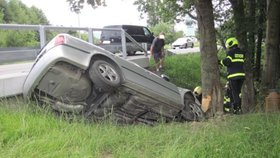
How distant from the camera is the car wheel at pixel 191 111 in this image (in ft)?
25.1

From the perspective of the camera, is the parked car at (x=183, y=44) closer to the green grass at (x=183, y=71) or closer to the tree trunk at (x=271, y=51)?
the green grass at (x=183, y=71)

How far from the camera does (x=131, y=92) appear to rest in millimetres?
6383

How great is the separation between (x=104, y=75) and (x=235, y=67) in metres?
4.55

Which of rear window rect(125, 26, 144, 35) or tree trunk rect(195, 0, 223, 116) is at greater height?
tree trunk rect(195, 0, 223, 116)

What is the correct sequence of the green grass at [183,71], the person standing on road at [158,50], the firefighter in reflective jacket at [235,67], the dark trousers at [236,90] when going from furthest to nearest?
the green grass at [183,71]
the person standing on road at [158,50]
the dark trousers at [236,90]
the firefighter in reflective jacket at [235,67]

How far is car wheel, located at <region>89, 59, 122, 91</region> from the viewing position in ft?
19.5

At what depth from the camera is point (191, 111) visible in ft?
25.8

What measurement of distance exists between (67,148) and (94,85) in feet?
5.67

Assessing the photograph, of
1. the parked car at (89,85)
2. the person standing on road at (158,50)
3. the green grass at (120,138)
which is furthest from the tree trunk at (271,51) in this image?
the green grass at (120,138)

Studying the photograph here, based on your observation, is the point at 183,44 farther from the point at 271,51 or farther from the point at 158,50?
the point at 271,51

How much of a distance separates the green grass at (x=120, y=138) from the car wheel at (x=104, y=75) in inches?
22.2

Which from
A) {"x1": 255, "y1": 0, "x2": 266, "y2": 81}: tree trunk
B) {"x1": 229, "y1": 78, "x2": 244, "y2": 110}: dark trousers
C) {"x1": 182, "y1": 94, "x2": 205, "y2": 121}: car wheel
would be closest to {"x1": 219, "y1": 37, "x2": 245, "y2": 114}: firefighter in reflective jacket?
{"x1": 229, "y1": 78, "x2": 244, "y2": 110}: dark trousers

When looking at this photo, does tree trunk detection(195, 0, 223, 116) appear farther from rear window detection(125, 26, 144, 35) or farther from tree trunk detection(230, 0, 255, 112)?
rear window detection(125, 26, 144, 35)

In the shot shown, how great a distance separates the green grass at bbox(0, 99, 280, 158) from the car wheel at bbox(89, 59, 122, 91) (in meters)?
0.56
